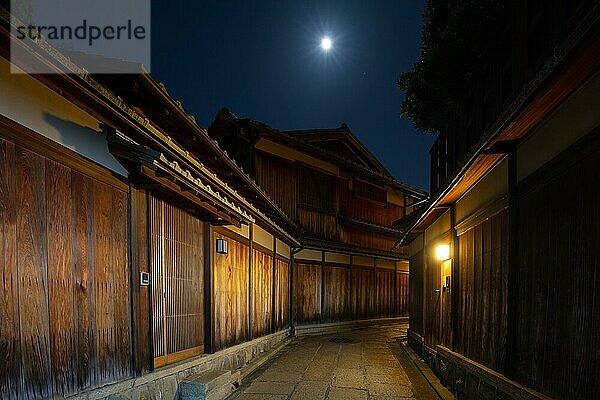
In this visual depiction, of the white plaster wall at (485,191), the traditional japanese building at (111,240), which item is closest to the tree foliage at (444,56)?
the white plaster wall at (485,191)

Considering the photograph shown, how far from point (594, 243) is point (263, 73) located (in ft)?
437

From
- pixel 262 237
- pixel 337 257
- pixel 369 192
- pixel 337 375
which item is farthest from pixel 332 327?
pixel 337 375

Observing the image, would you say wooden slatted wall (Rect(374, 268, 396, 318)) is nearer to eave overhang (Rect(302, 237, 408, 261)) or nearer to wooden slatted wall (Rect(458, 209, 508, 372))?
eave overhang (Rect(302, 237, 408, 261))

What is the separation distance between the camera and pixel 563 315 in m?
3.89

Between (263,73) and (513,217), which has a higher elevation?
(263,73)

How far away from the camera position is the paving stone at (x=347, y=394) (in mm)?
7758

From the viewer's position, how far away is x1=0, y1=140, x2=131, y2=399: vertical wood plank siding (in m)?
3.74

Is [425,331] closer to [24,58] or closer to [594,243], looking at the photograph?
[594,243]

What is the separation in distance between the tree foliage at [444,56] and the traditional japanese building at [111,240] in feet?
17.0

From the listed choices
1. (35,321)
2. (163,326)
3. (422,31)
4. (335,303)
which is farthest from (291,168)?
(35,321)

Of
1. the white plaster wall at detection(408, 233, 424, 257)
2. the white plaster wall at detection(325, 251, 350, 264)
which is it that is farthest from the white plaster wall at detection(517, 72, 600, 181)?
the white plaster wall at detection(325, 251, 350, 264)

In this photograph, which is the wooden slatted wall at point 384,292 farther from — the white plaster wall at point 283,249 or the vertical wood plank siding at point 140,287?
the vertical wood plank siding at point 140,287

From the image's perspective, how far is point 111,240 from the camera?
534 centimetres

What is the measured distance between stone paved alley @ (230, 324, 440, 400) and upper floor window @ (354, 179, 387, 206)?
9.22 metres
